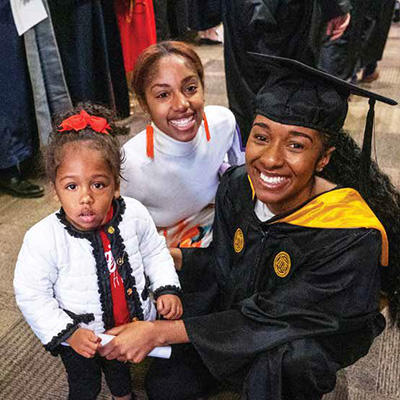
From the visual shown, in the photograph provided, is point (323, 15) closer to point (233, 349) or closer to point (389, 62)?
point (233, 349)

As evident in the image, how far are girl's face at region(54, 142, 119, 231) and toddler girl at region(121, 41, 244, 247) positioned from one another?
414mm

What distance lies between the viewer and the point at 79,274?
128 cm

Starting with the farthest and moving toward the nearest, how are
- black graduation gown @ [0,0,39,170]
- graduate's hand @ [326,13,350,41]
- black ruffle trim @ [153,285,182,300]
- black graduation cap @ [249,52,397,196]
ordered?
1. graduate's hand @ [326,13,350,41]
2. black graduation gown @ [0,0,39,170]
3. black ruffle trim @ [153,285,182,300]
4. black graduation cap @ [249,52,397,196]

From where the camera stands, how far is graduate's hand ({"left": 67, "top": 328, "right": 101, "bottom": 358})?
1.22 meters

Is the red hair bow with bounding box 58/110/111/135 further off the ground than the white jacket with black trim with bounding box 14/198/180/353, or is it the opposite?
the red hair bow with bounding box 58/110/111/135

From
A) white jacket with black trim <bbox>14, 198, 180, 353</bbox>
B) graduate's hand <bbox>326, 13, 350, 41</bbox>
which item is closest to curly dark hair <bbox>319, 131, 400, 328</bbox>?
white jacket with black trim <bbox>14, 198, 180, 353</bbox>

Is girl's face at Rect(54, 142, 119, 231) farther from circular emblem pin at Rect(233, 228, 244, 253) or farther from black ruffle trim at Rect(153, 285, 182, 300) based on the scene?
circular emblem pin at Rect(233, 228, 244, 253)

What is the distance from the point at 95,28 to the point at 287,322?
88.8 inches

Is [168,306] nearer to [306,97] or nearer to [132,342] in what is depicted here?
[132,342]

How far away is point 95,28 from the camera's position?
2.89 meters

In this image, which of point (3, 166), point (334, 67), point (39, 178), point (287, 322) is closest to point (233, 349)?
point (287, 322)

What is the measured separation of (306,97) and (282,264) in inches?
17.2

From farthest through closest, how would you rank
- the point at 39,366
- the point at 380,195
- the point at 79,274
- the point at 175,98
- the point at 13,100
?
1. the point at 13,100
2. the point at 39,366
3. the point at 175,98
4. the point at 380,195
5. the point at 79,274

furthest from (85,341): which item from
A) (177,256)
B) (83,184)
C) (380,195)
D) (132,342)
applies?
(380,195)
